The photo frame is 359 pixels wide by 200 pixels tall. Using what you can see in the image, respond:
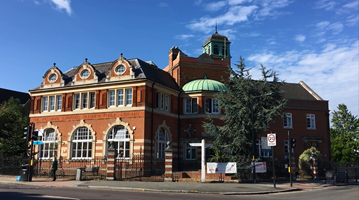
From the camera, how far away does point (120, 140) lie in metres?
29.6

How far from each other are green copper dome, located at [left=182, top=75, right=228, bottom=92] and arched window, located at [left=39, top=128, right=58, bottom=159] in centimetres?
1446

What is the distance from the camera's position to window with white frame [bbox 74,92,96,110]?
31875mm

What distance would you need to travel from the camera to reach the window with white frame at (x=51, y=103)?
33.6m

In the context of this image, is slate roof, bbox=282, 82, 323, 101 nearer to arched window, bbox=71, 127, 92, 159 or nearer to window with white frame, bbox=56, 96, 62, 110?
arched window, bbox=71, 127, 92, 159

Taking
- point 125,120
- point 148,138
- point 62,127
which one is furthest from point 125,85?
point 62,127

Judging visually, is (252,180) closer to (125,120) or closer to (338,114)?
(125,120)

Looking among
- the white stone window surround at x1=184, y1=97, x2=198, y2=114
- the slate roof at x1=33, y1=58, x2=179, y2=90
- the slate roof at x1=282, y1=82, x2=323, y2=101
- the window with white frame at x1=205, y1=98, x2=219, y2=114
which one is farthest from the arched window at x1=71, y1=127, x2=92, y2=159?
the slate roof at x1=282, y1=82, x2=323, y2=101

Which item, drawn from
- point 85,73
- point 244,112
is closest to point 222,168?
point 244,112

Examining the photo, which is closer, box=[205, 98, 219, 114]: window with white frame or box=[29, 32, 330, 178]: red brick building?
box=[29, 32, 330, 178]: red brick building

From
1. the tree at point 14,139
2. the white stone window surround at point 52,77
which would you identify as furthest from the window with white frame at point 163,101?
the tree at point 14,139

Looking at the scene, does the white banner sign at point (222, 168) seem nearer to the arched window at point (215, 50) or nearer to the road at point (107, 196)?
the road at point (107, 196)

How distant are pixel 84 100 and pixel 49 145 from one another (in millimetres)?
5909

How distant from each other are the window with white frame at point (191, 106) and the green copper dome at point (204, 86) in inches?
46.9

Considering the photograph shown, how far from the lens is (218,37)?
4425cm
